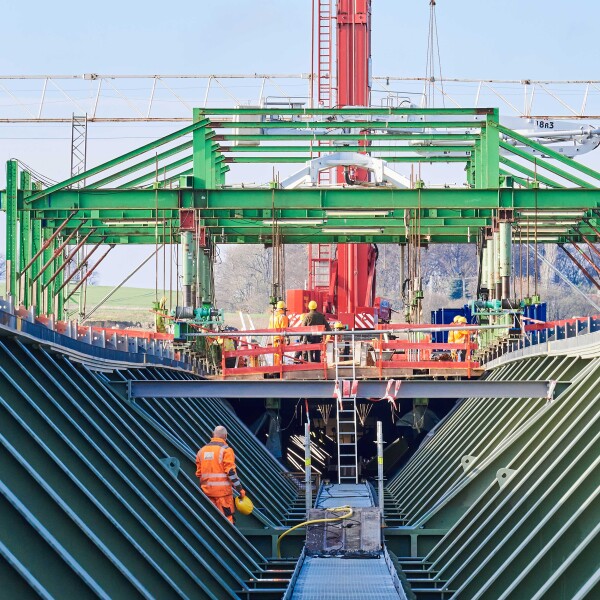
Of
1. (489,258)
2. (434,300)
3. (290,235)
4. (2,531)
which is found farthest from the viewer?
(434,300)

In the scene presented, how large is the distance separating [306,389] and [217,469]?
7.68ft

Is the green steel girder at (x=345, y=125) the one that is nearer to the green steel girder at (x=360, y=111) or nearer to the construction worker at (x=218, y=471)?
the green steel girder at (x=360, y=111)

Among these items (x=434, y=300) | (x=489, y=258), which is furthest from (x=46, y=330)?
(x=434, y=300)

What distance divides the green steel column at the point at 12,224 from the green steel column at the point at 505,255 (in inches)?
411

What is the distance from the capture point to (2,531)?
9750 mm

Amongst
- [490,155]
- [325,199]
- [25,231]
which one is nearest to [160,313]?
[25,231]

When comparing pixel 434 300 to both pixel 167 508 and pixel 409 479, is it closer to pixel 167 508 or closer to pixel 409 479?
pixel 409 479

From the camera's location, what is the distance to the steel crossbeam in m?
18.9

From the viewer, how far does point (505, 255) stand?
102 feet

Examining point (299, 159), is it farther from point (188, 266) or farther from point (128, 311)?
point (128, 311)

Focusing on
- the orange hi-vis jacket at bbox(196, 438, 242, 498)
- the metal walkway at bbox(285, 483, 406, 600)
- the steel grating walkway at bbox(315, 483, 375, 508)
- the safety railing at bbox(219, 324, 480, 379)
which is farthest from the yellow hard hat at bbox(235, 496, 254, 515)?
the safety railing at bbox(219, 324, 480, 379)

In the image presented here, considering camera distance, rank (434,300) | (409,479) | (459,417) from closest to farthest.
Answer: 1. (409,479)
2. (459,417)
3. (434,300)

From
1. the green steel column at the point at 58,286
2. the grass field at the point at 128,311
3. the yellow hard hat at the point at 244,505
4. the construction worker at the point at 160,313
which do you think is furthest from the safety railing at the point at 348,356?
the grass field at the point at 128,311

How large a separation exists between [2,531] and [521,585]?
5.11 metres
